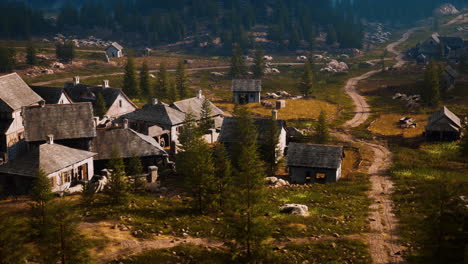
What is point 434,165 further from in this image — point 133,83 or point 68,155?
point 133,83

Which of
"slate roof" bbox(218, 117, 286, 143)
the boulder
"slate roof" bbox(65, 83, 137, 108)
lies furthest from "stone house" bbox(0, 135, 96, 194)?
"slate roof" bbox(65, 83, 137, 108)

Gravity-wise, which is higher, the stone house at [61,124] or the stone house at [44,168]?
the stone house at [61,124]

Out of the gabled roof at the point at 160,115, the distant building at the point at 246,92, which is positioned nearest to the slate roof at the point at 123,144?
the gabled roof at the point at 160,115

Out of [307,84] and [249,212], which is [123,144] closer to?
[249,212]

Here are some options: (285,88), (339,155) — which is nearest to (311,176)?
(339,155)

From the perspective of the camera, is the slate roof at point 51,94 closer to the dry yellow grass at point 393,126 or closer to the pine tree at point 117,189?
the pine tree at point 117,189

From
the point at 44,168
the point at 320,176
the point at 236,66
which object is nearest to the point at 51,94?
the point at 44,168
